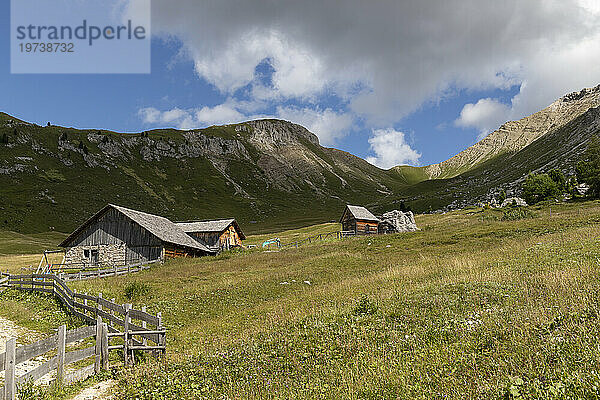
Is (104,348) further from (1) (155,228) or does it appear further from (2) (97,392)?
(1) (155,228)

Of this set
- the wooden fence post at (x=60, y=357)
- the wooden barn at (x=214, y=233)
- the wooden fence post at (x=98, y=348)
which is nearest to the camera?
the wooden fence post at (x=60, y=357)

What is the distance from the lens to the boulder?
59.4 m

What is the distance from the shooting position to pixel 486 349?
732 centimetres

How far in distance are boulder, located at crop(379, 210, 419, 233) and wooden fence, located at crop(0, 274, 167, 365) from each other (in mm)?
49790

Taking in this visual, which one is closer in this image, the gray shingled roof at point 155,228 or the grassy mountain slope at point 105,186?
the gray shingled roof at point 155,228

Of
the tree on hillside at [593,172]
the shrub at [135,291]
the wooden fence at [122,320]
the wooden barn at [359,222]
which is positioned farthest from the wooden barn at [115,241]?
the tree on hillside at [593,172]

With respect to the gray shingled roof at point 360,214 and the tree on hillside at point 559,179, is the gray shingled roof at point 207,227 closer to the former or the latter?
the gray shingled roof at point 360,214

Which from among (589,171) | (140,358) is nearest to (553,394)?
(140,358)

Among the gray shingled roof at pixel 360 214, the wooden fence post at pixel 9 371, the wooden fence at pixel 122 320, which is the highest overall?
the gray shingled roof at pixel 360 214

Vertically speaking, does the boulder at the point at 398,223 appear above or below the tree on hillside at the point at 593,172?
below

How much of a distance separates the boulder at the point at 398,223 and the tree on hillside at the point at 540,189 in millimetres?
32895

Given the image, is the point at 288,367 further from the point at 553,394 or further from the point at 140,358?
the point at 140,358

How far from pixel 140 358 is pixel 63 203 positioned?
12771 centimetres

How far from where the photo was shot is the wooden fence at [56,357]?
7246mm
